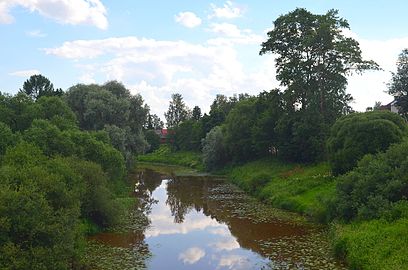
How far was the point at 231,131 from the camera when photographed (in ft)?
222

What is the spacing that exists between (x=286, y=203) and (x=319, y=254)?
1336 centimetres

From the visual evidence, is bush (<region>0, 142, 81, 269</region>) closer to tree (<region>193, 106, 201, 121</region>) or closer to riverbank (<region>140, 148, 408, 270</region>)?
riverbank (<region>140, 148, 408, 270</region>)

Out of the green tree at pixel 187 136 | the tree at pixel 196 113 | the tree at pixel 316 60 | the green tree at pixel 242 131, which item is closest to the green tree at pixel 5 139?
the tree at pixel 316 60

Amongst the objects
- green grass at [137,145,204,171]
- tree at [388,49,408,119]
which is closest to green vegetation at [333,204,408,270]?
tree at [388,49,408,119]

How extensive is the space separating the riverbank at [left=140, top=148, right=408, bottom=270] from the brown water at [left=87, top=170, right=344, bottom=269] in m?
1.05

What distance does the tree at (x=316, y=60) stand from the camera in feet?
162

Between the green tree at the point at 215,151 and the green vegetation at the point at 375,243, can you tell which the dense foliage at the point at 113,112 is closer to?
the green tree at the point at 215,151

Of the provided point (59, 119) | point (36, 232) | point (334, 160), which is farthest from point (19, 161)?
point (334, 160)

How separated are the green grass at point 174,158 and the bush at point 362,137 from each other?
46919 millimetres

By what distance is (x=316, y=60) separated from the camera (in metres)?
50.9

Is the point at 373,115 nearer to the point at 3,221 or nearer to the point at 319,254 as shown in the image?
the point at 319,254

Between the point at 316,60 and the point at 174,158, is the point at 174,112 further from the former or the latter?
the point at 316,60

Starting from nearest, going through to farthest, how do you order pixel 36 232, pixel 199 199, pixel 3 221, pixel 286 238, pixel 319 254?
pixel 3 221
pixel 36 232
pixel 319 254
pixel 286 238
pixel 199 199

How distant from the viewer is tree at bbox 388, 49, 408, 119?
55594 mm
